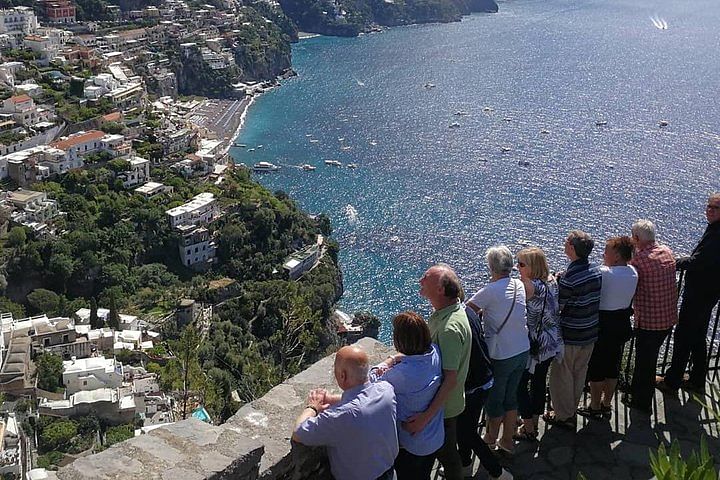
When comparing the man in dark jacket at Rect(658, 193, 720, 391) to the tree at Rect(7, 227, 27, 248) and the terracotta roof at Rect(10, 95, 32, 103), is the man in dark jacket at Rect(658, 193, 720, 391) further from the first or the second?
the terracotta roof at Rect(10, 95, 32, 103)

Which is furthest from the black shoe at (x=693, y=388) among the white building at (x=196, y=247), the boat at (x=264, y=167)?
the boat at (x=264, y=167)

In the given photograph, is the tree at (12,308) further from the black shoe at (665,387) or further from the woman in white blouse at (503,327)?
the woman in white blouse at (503,327)

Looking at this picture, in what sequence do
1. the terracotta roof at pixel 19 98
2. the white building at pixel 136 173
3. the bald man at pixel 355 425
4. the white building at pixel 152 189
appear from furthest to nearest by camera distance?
the terracotta roof at pixel 19 98 < the white building at pixel 136 173 < the white building at pixel 152 189 < the bald man at pixel 355 425

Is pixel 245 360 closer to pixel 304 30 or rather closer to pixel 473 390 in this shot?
pixel 473 390

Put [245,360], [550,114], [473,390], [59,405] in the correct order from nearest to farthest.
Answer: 1. [473,390]
2. [59,405]
3. [245,360]
4. [550,114]

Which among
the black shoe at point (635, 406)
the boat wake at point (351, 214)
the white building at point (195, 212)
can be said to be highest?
the black shoe at point (635, 406)

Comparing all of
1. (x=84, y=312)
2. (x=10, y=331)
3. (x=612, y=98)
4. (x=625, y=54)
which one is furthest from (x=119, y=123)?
(x=625, y=54)
